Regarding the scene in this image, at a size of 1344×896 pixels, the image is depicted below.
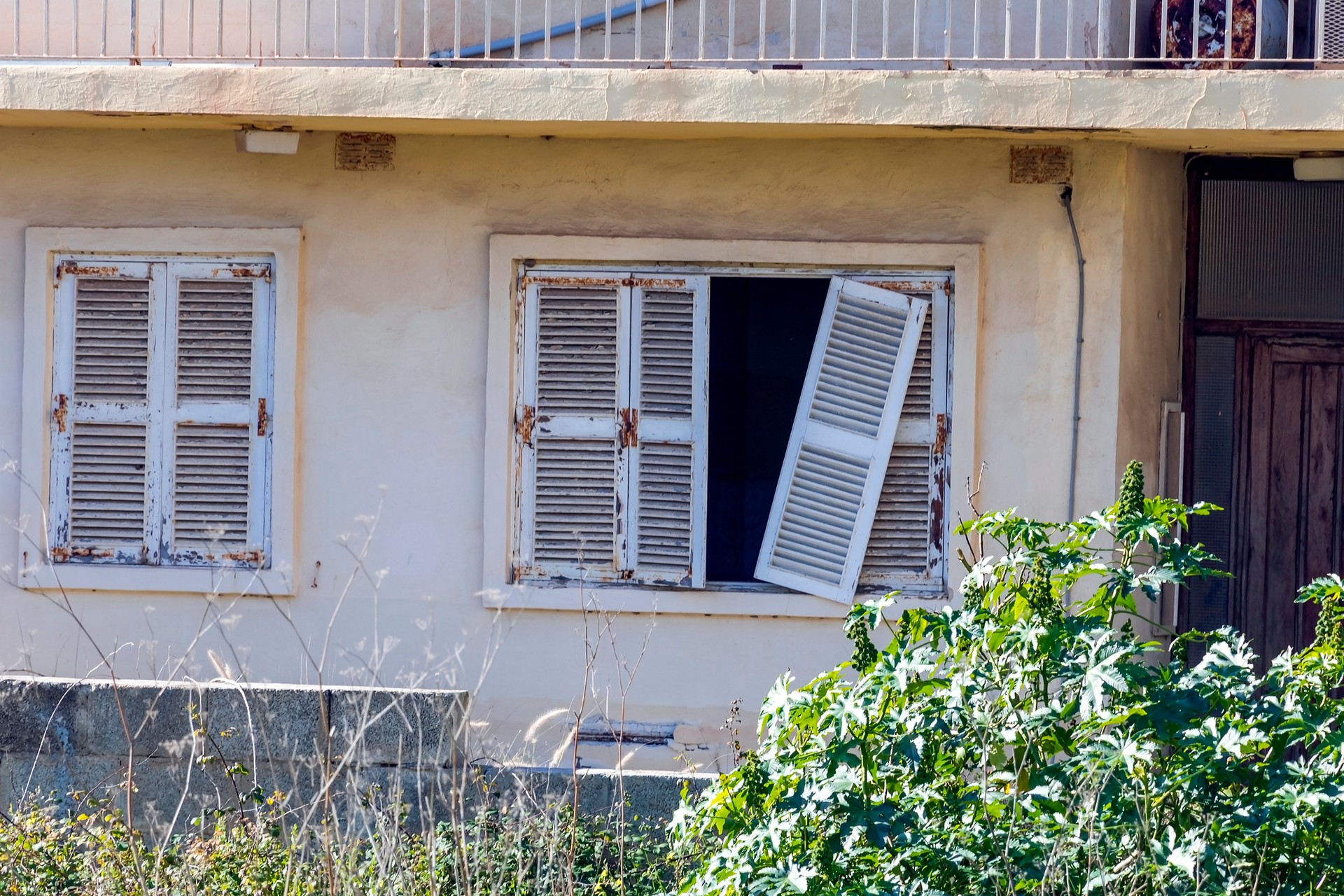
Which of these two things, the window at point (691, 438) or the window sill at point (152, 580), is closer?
the window at point (691, 438)

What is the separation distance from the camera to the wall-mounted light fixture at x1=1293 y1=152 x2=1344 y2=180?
6.99 m

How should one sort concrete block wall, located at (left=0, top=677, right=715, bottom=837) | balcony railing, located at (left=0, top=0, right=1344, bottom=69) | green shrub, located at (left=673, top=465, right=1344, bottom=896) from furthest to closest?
balcony railing, located at (left=0, top=0, right=1344, bottom=69), concrete block wall, located at (left=0, top=677, right=715, bottom=837), green shrub, located at (left=673, top=465, right=1344, bottom=896)

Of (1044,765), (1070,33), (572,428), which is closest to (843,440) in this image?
(572,428)

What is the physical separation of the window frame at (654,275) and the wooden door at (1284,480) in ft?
5.97

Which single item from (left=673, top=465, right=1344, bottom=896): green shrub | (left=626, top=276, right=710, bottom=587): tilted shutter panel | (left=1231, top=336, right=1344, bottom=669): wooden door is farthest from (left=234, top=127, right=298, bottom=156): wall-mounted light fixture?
(left=1231, top=336, right=1344, bottom=669): wooden door

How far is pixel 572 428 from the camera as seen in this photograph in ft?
22.7

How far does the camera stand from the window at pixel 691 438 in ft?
22.3

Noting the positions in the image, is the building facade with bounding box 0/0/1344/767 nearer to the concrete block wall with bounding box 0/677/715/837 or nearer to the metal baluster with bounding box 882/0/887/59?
the metal baluster with bounding box 882/0/887/59

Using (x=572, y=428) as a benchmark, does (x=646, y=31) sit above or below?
above

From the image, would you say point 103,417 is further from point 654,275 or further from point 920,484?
point 920,484

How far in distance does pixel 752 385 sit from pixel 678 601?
2490mm

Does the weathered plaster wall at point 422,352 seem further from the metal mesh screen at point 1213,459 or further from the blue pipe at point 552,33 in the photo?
the metal mesh screen at point 1213,459

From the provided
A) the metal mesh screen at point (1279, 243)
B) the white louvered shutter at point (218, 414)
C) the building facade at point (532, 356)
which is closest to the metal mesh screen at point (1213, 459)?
the metal mesh screen at point (1279, 243)

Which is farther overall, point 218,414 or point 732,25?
point 218,414
